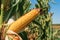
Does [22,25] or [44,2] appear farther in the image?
[44,2]

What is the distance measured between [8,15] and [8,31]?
1.11 feet

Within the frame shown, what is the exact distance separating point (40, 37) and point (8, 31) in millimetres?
3131

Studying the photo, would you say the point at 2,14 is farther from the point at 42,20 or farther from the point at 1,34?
the point at 42,20

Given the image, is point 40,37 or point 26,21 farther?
point 40,37

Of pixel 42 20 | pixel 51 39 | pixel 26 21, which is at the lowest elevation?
pixel 51 39

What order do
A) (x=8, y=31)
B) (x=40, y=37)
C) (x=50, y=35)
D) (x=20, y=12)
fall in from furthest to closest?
(x=40, y=37), (x=50, y=35), (x=20, y=12), (x=8, y=31)

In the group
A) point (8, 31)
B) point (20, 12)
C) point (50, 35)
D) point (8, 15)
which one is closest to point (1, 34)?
point (8, 31)

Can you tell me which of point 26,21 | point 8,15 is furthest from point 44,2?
point 26,21

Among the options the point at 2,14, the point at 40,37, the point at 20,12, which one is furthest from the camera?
the point at 40,37

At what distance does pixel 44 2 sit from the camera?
416cm

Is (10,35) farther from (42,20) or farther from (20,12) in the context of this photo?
(42,20)

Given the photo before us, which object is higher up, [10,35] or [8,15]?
[8,15]

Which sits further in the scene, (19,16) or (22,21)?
(19,16)

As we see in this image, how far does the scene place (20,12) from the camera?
7.07 ft
